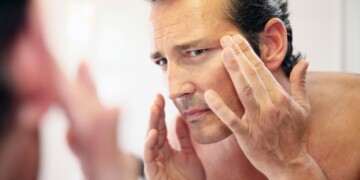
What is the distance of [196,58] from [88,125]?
0.48 meters

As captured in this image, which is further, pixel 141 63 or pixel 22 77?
pixel 141 63

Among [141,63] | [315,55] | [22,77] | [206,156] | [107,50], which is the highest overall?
[22,77]

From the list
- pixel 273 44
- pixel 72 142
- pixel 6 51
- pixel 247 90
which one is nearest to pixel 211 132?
Answer: pixel 247 90

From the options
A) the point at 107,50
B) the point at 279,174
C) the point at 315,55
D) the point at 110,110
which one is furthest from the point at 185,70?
the point at 315,55

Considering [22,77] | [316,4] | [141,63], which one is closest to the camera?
[22,77]

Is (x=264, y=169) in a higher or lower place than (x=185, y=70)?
lower

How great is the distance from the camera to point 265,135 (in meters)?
0.75

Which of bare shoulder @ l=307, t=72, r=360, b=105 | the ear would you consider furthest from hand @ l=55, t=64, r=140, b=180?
bare shoulder @ l=307, t=72, r=360, b=105

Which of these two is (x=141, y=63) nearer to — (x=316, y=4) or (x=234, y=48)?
(x=234, y=48)

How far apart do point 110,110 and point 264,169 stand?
0.47 metres

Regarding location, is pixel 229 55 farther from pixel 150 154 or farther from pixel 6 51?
pixel 6 51

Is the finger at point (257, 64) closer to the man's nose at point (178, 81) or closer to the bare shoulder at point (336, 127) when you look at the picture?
the man's nose at point (178, 81)

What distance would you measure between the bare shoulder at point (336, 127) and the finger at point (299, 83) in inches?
5.5

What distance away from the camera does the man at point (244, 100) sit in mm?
746
